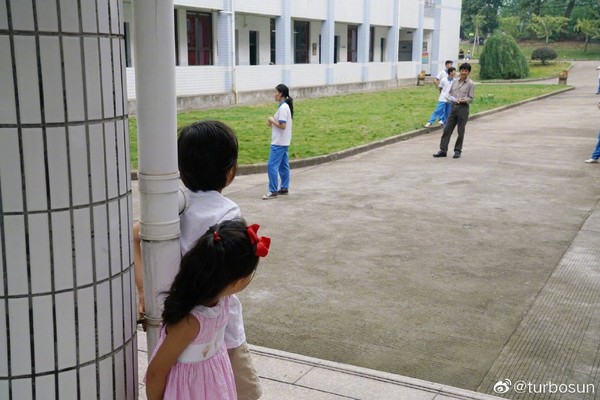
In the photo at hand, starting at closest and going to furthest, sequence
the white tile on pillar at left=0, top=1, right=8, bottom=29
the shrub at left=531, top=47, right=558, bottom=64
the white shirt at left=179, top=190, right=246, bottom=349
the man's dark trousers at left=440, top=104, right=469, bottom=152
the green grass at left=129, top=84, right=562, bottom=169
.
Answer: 1. the white tile on pillar at left=0, top=1, right=8, bottom=29
2. the white shirt at left=179, top=190, right=246, bottom=349
3. the man's dark trousers at left=440, top=104, right=469, bottom=152
4. the green grass at left=129, top=84, right=562, bottom=169
5. the shrub at left=531, top=47, right=558, bottom=64

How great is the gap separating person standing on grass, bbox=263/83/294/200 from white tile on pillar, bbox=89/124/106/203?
267 inches

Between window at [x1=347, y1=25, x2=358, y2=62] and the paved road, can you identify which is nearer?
the paved road

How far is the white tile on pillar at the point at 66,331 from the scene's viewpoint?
1.99 metres

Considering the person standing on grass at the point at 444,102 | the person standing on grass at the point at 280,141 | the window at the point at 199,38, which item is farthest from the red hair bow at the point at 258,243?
the window at the point at 199,38

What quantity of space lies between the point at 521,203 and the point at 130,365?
7515 mm

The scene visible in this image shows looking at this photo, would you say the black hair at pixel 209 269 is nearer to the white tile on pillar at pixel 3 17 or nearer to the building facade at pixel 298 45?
the white tile on pillar at pixel 3 17

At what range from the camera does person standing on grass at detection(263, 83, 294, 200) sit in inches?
348

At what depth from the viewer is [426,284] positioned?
18.9 feet

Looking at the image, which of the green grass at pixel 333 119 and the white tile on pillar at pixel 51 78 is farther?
the green grass at pixel 333 119

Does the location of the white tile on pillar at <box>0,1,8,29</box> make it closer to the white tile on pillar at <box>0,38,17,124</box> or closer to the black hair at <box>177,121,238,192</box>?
the white tile on pillar at <box>0,38,17,124</box>

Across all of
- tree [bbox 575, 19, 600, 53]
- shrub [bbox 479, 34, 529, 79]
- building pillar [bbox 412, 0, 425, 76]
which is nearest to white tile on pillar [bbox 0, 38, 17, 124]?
building pillar [bbox 412, 0, 425, 76]

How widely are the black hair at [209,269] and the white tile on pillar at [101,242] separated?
0.25 metres

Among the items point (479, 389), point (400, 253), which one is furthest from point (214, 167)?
point (400, 253)

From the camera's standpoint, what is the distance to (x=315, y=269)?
20.2ft
